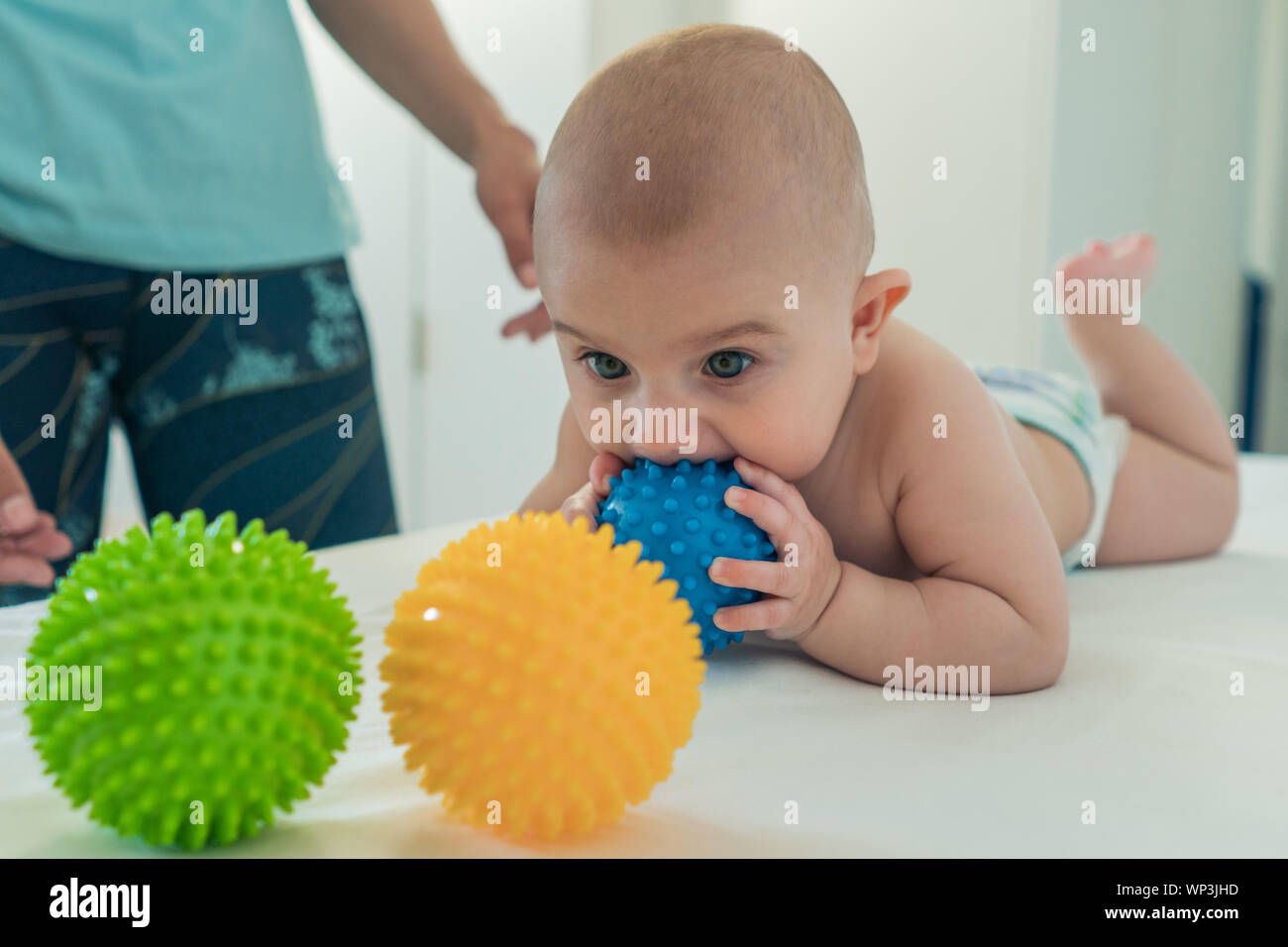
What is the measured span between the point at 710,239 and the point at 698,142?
7 cm

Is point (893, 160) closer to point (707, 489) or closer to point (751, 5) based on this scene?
point (751, 5)

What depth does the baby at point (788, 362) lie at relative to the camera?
0.84 metres

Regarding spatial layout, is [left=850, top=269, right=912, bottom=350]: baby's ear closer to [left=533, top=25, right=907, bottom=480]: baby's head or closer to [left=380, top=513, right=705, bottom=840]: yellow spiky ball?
[left=533, top=25, right=907, bottom=480]: baby's head

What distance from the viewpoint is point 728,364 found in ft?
2.90

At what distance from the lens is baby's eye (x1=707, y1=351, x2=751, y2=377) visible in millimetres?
880

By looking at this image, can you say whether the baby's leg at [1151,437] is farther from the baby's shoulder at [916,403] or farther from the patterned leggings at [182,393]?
the patterned leggings at [182,393]

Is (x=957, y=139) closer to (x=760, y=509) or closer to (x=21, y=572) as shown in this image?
(x=760, y=509)

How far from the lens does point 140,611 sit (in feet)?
1.86

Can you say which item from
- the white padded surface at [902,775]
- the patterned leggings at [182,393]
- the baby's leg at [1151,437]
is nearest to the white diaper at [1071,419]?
the baby's leg at [1151,437]

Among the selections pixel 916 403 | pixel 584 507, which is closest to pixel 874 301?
pixel 916 403

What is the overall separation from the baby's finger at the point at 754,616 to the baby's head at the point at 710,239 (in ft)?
0.44

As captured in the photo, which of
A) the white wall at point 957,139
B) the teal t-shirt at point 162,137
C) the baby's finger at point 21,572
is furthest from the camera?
the white wall at point 957,139

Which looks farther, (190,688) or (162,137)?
(162,137)

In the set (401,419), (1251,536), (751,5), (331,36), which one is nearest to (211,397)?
(331,36)
